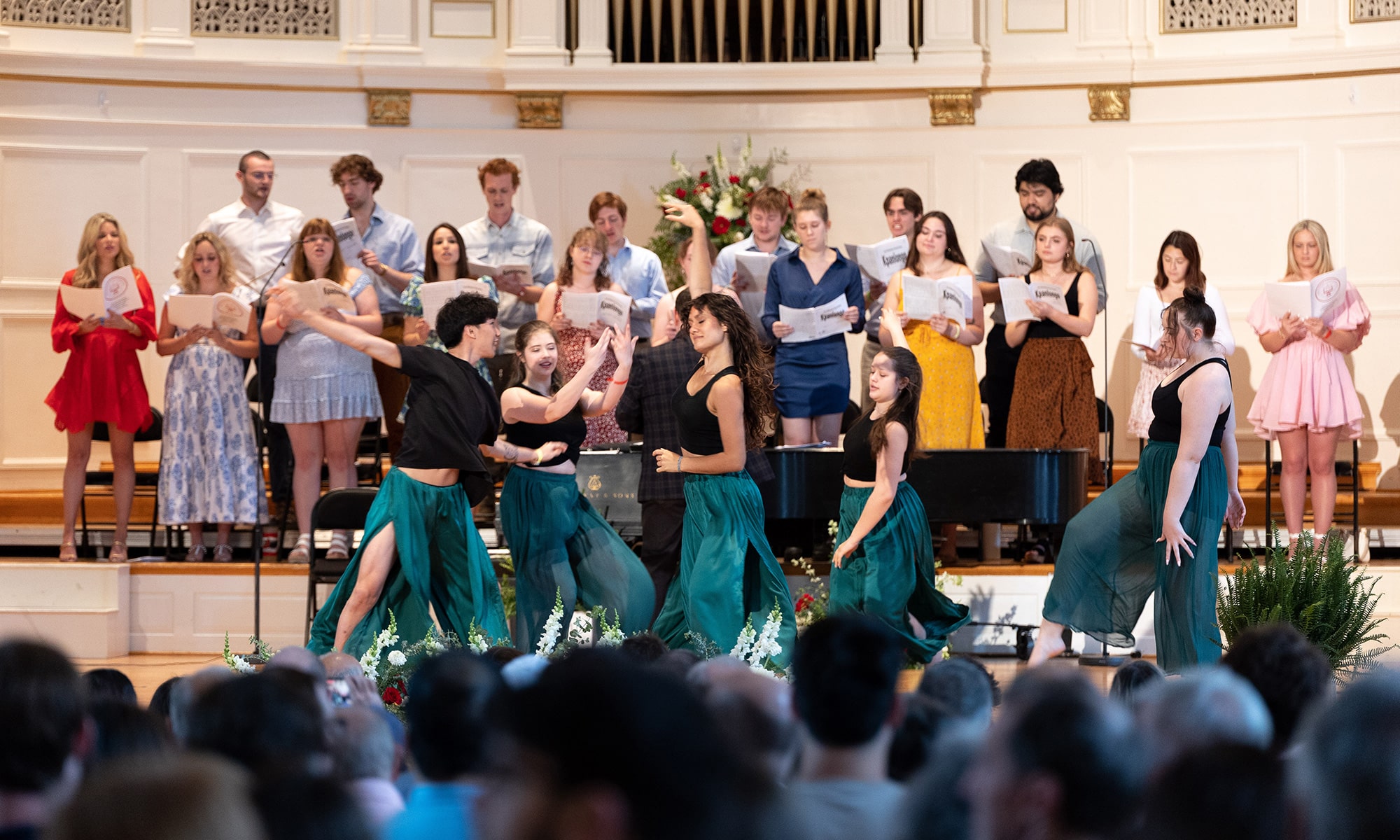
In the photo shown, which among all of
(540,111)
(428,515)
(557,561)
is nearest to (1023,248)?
(540,111)

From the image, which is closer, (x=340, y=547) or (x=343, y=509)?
(x=343, y=509)

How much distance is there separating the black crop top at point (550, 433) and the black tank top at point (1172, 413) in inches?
85.8

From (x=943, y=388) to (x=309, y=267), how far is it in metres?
3.11

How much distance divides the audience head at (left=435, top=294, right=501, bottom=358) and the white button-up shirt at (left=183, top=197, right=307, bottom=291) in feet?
9.19

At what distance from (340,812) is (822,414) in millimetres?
5804

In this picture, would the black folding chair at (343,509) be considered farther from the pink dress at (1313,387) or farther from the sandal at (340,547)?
the pink dress at (1313,387)

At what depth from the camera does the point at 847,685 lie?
7.62 ft

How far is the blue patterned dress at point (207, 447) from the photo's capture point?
24.9 ft

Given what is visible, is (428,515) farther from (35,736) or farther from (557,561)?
(35,736)

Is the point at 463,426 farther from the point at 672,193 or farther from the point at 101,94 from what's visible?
the point at 101,94

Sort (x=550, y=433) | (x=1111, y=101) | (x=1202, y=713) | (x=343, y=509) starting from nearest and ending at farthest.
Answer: (x=1202, y=713), (x=550, y=433), (x=343, y=509), (x=1111, y=101)

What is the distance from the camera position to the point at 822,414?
24.5ft

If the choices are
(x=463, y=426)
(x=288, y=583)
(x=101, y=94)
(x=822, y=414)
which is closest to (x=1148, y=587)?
(x=822, y=414)

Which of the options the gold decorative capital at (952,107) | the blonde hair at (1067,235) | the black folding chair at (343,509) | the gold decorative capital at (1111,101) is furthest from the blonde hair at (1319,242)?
the black folding chair at (343,509)
